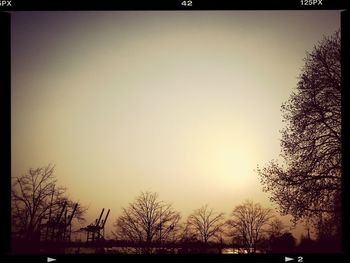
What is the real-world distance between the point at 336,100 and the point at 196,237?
14.1 meters

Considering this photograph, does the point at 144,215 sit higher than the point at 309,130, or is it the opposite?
the point at 309,130

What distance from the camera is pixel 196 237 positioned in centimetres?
2456

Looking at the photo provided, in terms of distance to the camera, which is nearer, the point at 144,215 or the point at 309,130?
the point at 309,130

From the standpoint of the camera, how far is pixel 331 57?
12.7m

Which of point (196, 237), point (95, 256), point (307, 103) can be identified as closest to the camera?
point (95, 256)
